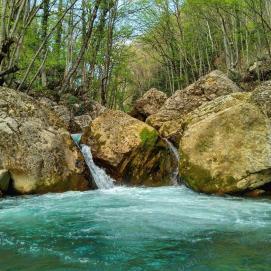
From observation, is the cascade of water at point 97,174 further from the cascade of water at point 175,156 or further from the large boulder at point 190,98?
the large boulder at point 190,98

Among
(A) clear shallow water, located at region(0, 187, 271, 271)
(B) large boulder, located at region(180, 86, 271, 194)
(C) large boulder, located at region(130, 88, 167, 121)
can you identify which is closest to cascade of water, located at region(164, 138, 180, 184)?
(B) large boulder, located at region(180, 86, 271, 194)

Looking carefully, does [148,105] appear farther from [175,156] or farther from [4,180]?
[4,180]

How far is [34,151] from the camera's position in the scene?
10.7 meters

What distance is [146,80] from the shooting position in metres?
49.5

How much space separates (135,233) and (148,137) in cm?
590

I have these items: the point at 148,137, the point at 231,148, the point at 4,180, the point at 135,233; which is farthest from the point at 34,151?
the point at 135,233

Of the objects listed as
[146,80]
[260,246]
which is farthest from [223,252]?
[146,80]

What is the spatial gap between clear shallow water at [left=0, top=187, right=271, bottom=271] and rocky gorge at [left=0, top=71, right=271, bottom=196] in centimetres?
72

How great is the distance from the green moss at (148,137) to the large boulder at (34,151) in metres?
1.83

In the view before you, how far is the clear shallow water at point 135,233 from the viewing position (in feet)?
16.5

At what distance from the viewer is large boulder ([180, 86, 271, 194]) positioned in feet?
31.5

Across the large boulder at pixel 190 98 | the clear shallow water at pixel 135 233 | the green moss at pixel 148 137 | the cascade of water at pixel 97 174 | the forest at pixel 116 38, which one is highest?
the forest at pixel 116 38

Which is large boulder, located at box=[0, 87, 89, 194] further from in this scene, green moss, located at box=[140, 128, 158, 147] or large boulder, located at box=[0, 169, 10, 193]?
green moss, located at box=[140, 128, 158, 147]

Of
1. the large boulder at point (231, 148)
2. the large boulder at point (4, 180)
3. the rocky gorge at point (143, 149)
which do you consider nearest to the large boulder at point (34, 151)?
the rocky gorge at point (143, 149)
